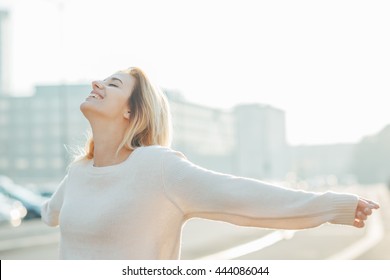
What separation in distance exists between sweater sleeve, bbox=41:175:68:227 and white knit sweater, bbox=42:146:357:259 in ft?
1.21

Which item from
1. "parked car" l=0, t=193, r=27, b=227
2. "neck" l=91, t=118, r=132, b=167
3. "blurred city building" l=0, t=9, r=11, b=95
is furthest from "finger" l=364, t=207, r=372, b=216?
"blurred city building" l=0, t=9, r=11, b=95

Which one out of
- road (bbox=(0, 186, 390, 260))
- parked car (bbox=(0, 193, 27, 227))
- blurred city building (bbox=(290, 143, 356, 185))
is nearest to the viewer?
road (bbox=(0, 186, 390, 260))

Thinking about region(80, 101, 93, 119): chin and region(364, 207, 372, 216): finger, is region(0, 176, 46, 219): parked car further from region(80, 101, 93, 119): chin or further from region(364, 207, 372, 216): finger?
region(364, 207, 372, 216): finger

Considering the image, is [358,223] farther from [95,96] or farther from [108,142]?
[95,96]

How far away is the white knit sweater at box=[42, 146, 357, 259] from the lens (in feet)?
9.11

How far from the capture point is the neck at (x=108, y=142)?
314cm

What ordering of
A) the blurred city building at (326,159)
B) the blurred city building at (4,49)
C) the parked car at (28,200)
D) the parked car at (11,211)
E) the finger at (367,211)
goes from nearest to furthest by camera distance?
the finger at (367,211), the parked car at (11,211), the parked car at (28,200), the blurred city building at (4,49), the blurred city building at (326,159)

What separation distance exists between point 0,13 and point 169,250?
159m

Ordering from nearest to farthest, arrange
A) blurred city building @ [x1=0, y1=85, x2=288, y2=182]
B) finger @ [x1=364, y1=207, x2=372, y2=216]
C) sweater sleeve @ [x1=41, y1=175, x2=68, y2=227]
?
finger @ [x1=364, y1=207, x2=372, y2=216]
sweater sleeve @ [x1=41, y1=175, x2=68, y2=227]
blurred city building @ [x1=0, y1=85, x2=288, y2=182]

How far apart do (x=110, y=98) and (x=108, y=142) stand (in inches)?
6.3

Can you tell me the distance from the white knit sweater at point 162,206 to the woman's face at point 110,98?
0.20 metres

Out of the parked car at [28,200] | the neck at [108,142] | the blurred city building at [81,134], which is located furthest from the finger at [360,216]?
the blurred city building at [81,134]
